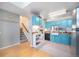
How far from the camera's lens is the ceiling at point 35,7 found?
1.81 meters

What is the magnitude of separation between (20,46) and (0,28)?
634mm

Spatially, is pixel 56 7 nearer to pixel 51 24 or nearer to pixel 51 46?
pixel 51 24

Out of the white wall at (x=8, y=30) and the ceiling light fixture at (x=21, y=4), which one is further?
the white wall at (x=8, y=30)

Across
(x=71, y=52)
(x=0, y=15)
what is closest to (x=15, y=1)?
(x=0, y=15)

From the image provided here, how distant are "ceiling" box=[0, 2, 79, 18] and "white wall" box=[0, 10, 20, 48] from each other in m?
0.14

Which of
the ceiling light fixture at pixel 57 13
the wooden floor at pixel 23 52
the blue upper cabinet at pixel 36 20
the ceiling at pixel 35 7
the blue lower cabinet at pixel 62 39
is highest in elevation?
the ceiling at pixel 35 7

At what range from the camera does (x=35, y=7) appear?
6.11 ft

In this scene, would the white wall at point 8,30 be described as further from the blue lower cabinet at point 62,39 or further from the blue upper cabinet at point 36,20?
the blue lower cabinet at point 62,39

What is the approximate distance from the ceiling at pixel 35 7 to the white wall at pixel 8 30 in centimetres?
14

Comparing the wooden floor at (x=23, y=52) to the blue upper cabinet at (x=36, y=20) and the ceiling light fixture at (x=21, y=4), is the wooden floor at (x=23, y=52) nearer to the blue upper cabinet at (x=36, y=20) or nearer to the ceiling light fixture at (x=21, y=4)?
the blue upper cabinet at (x=36, y=20)

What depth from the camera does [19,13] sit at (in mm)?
1880

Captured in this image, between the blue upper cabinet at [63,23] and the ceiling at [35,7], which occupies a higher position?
the ceiling at [35,7]

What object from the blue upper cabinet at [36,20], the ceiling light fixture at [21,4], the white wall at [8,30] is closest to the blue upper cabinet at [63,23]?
the blue upper cabinet at [36,20]

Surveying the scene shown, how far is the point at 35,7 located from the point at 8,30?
0.85m
